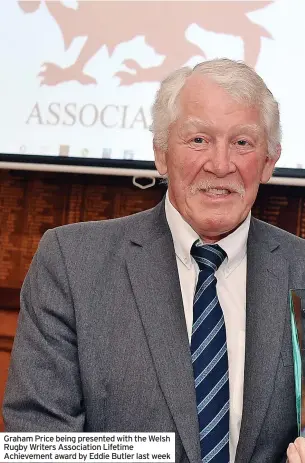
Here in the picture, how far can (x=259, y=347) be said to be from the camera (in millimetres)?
1580

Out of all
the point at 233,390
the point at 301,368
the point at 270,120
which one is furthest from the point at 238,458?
the point at 270,120

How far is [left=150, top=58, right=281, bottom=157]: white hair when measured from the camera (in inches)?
63.7

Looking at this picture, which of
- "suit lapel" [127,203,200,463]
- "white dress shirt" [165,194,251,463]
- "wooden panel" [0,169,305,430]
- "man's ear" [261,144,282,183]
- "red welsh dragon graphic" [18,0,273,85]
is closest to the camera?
"suit lapel" [127,203,200,463]

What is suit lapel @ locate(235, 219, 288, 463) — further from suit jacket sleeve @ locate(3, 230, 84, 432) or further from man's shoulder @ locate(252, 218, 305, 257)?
suit jacket sleeve @ locate(3, 230, 84, 432)

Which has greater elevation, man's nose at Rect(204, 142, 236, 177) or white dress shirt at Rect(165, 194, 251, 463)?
man's nose at Rect(204, 142, 236, 177)

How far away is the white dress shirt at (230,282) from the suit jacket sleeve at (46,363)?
26 cm

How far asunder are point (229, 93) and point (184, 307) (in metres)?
0.47

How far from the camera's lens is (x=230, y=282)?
5.54 feet

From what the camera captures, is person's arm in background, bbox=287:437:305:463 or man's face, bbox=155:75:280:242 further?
man's face, bbox=155:75:280:242

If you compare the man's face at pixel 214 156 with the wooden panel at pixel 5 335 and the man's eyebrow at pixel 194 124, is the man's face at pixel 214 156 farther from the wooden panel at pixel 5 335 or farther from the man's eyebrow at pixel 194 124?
the wooden panel at pixel 5 335

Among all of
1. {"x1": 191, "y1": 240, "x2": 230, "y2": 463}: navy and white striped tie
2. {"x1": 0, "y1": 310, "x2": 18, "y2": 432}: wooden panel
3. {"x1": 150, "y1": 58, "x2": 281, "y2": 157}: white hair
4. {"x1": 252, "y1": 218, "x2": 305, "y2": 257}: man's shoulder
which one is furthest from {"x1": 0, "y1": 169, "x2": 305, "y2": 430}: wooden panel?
{"x1": 191, "y1": 240, "x2": 230, "y2": 463}: navy and white striped tie

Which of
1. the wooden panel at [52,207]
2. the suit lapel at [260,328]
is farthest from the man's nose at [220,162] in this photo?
the wooden panel at [52,207]

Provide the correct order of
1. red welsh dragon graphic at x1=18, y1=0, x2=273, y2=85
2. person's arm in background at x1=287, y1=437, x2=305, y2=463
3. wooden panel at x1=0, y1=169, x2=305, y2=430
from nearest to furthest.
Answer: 1. person's arm in background at x1=287, y1=437, x2=305, y2=463
2. red welsh dragon graphic at x1=18, y1=0, x2=273, y2=85
3. wooden panel at x1=0, y1=169, x2=305, y2=430

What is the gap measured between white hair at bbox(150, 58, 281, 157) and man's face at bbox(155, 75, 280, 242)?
0.06 ft
